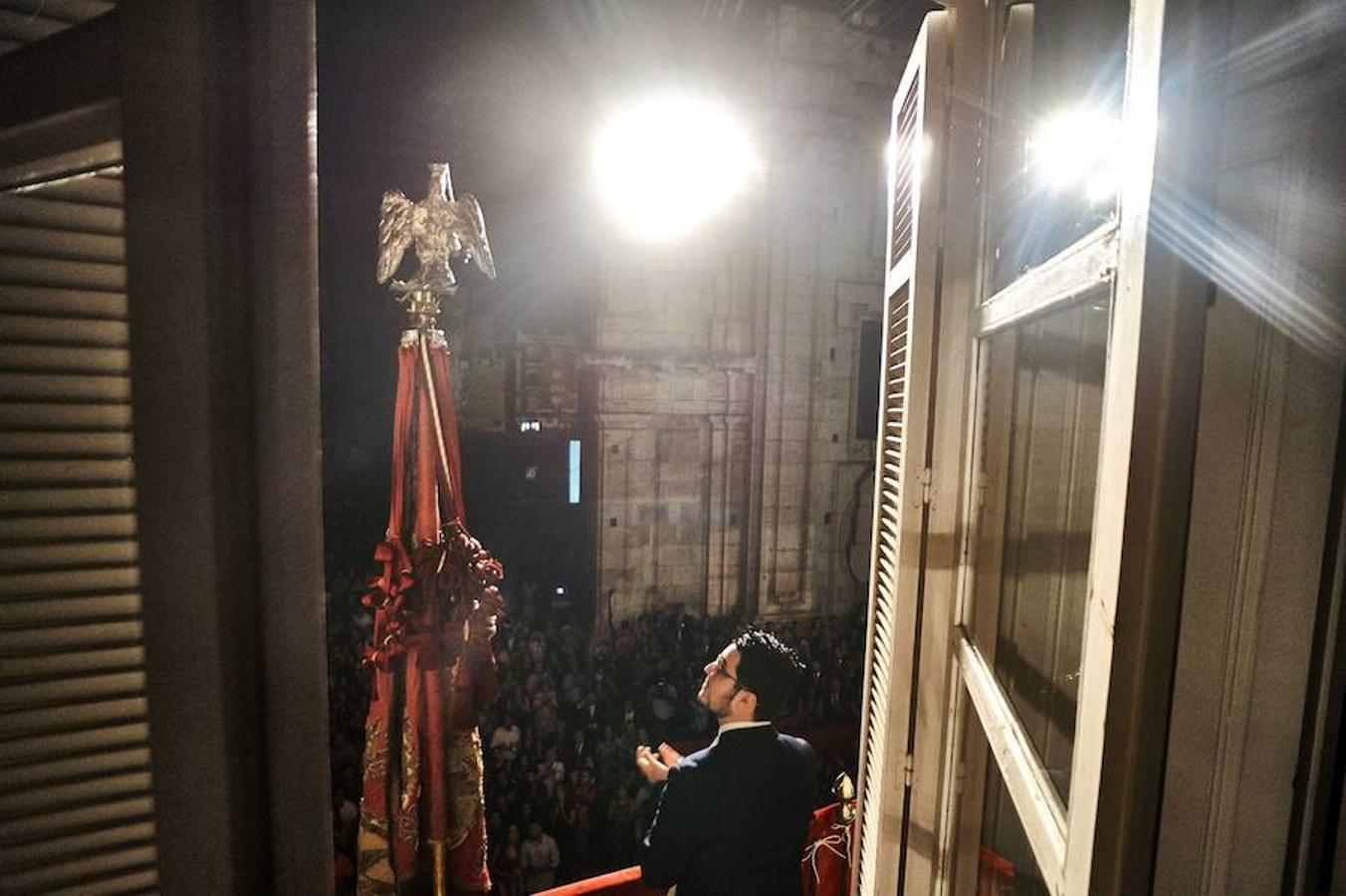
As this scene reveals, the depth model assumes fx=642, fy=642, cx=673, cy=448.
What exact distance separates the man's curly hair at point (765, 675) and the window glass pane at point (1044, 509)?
4.91 ft

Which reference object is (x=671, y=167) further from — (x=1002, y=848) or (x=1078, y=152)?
(x=1002, y=848)

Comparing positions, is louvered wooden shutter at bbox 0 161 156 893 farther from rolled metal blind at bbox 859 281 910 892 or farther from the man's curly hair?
→ the man's curly hair

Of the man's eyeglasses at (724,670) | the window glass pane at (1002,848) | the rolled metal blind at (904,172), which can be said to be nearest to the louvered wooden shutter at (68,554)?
the window glass pane at (1002,848)

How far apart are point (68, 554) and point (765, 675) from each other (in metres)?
2.62

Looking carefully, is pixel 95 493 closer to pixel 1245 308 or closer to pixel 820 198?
pixel 1245 308

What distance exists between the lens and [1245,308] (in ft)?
2.21

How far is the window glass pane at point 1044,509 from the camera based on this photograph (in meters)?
1.28

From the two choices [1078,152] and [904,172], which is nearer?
[1078,152]

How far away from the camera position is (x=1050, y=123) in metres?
1.42

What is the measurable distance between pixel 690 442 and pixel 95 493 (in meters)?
9.17

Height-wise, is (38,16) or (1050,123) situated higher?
(1050,123)

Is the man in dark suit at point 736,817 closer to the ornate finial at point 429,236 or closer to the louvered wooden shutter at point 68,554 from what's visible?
the louvered wooden shutter at point 68,554

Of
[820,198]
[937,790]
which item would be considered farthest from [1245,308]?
[820,198]

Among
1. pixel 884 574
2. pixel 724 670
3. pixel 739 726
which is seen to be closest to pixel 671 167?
pixel 724 670
